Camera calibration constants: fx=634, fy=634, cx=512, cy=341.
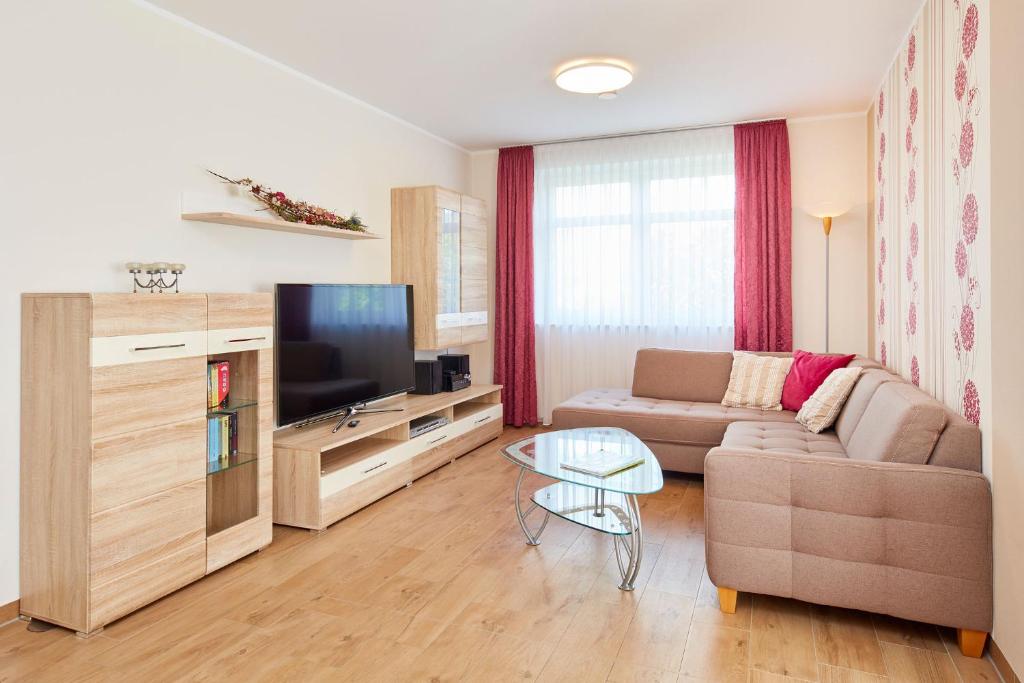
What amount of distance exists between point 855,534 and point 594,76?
287 centimetres

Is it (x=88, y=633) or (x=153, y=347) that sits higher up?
(x=153, y=347)

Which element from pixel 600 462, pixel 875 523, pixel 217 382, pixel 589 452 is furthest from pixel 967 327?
pixel 217 382

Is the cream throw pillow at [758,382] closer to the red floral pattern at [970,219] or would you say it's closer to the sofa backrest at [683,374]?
the sofa backrest at [683,374]

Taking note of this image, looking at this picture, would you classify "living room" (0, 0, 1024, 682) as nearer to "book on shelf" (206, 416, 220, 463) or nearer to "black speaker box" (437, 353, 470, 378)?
"book on shelf" (206, 416, 220, 463)

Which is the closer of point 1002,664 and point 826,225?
point 1002,664

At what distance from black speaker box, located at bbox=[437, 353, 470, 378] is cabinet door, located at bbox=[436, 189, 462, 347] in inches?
4.8

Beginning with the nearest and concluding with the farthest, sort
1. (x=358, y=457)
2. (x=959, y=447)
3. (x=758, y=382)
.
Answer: (x=959, y=447) < (x=358, y=457) < (x=758, y=382)

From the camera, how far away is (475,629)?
2.31 m

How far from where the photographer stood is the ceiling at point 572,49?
9.91ft

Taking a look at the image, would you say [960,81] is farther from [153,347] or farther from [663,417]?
[153,347]

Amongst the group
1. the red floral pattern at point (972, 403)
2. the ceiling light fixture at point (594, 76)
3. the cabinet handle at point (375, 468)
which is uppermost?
the ceiling light fixture at point (594, 76)

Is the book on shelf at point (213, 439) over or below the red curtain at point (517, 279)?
below

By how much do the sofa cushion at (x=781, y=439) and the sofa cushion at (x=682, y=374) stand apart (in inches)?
33.6

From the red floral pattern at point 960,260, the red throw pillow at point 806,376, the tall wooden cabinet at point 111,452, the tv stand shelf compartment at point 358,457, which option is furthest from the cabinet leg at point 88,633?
the red throw pillow at point 806,376
